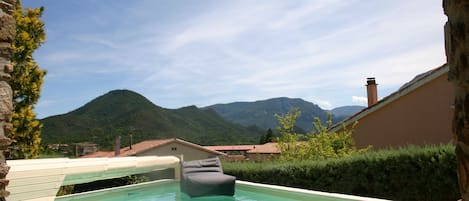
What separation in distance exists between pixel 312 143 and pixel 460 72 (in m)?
10.6

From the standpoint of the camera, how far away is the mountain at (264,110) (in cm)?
12862

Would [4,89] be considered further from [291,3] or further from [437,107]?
[437,107]

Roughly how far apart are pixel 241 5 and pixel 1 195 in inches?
325

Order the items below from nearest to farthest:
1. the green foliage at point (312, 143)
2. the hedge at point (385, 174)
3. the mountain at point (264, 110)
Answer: the hedge at point (385, 174), the green foliage at point (312, 143), the mountain at point (264, 110)

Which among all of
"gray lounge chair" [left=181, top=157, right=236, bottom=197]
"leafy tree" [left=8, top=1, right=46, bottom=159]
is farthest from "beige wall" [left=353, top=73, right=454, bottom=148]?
"leafy tree" [left=8, top=1, right=46, bottom=159]

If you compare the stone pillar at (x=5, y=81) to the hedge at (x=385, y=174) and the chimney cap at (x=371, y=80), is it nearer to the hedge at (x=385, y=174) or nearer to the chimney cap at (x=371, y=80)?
the hedge at (x=385, y=174)

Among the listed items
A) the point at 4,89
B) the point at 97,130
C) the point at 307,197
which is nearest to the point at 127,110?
the point at 97,130

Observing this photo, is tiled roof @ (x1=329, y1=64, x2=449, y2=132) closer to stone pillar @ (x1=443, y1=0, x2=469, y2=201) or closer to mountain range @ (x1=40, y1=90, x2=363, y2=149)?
stone pillar @ (x1=443, y1=0, x2=469, y2=201)

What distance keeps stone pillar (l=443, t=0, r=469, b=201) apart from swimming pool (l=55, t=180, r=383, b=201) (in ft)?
17.7

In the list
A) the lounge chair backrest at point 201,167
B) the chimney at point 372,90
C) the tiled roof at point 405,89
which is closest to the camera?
the lounge chair backrest at point 201,167

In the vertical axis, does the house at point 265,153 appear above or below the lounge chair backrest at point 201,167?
below

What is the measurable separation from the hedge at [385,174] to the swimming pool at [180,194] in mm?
988

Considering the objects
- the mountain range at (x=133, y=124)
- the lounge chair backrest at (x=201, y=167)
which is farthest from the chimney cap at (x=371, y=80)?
the mountain range at (x=133, y=124)

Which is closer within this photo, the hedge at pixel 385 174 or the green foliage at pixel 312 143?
the hedge at pixel 385 174
